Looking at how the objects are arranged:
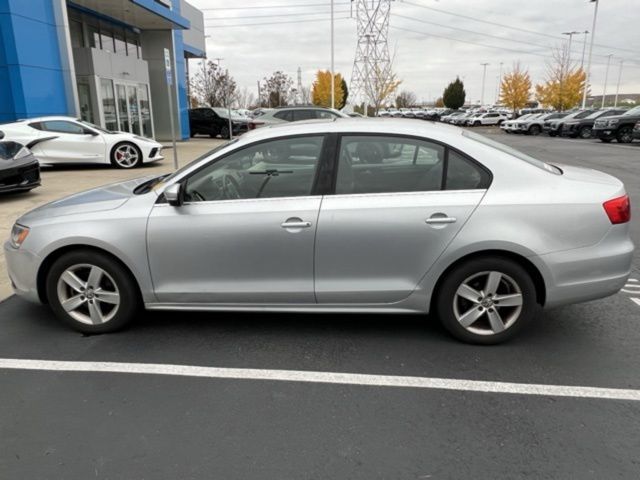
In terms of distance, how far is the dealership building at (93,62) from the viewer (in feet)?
46.5

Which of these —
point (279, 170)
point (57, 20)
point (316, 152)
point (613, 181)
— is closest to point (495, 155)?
point (613, 181)

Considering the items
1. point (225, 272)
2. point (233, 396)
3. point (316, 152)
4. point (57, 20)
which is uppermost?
point (57, 20)

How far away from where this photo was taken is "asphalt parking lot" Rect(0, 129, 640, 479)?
99.8 inches

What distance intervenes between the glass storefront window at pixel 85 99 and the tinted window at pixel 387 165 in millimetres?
16586

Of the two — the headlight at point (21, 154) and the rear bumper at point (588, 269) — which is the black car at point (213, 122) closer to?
the headlight at point (21, 154)

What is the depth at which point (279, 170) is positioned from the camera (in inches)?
148

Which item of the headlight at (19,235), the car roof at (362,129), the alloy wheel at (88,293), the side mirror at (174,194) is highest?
the car roof at (362,129)

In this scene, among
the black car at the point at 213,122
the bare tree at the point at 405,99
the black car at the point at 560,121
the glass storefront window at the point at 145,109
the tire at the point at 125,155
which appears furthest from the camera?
the bare tree at the point at 405,99

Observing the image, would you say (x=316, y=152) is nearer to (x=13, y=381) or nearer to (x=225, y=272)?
(x=225, y=272)

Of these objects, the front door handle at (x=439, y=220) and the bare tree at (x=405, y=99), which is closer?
the front door handle at (x=439, y=220)

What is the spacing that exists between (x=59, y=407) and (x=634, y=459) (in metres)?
3.15

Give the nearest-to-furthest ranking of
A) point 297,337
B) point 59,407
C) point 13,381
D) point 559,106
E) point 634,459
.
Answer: point 634,459
point 59,407
point 13,381
point 297,337
point 559,106

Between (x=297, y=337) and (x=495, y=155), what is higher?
(x=495, y=155)

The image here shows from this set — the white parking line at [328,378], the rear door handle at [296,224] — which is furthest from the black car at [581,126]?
the rear door handle at [296,224]
